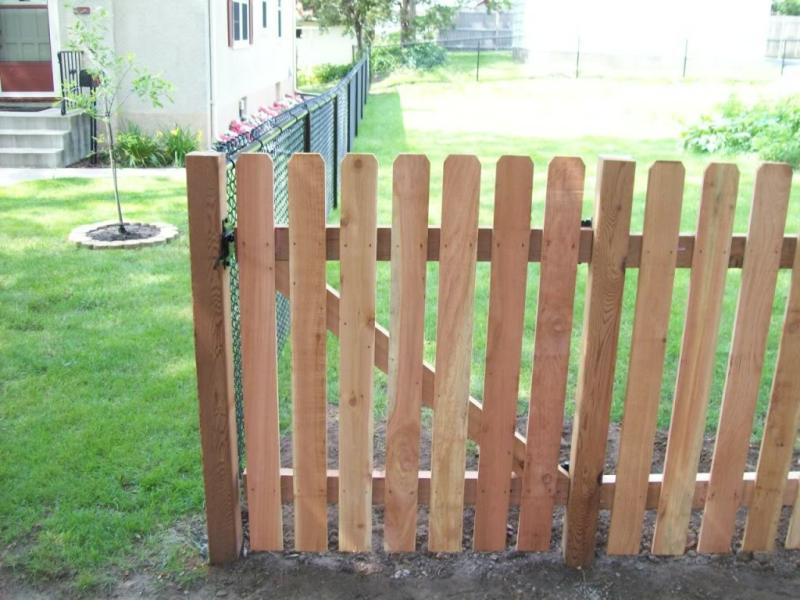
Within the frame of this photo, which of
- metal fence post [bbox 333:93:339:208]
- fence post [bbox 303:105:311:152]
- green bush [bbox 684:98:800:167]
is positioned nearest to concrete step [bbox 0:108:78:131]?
metal fence post [bbox 333:93:339:208]

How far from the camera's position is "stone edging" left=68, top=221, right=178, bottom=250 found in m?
7.32

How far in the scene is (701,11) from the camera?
29344mm

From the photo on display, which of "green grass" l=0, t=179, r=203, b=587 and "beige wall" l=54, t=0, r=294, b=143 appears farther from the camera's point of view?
"beige wall" l=54, t=0, r=294, b=143

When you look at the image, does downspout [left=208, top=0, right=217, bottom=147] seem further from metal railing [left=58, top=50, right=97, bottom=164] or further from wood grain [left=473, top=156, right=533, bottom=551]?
wood grain [left=473, top=156, right=533, bottom=551]

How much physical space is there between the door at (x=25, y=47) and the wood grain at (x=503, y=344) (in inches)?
474

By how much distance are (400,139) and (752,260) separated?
39.4ft

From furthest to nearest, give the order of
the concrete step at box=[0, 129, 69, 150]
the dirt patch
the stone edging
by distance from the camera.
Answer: the concrete step at box=[0, 129, 69, 150], the stone edging, the dirt patch

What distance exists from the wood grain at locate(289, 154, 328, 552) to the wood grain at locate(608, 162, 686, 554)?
3.50 feet

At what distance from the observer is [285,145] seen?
563cm

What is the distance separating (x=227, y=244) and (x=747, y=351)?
183 centimetres

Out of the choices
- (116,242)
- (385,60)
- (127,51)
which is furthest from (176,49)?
(385,60)

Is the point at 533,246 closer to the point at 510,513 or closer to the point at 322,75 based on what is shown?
the point at 510,513

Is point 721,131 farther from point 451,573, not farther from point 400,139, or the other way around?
point 451,573

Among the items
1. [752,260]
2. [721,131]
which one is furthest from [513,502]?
[721,131]
